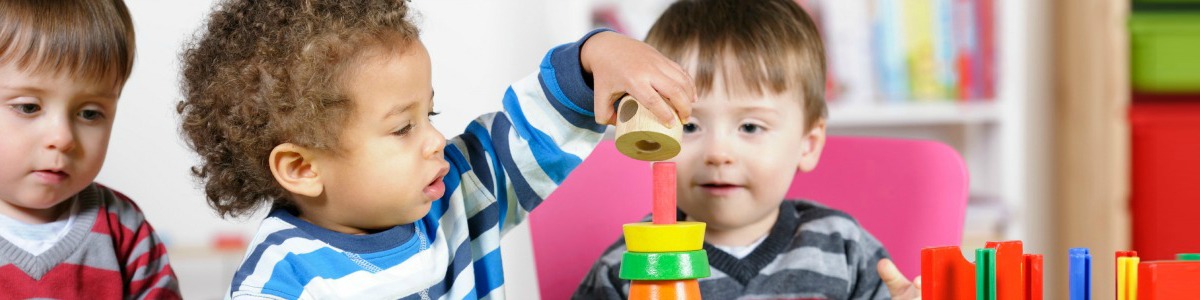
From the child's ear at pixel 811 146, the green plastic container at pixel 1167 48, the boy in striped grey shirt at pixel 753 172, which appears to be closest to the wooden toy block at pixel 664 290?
the boy in striped grey shirt at pixel 753 172

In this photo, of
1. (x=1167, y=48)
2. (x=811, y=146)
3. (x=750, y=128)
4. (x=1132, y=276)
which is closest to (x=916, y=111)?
(x=1167, y=48)

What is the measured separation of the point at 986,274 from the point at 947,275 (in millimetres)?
25

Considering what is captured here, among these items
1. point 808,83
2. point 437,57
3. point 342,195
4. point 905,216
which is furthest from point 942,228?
point 437,57

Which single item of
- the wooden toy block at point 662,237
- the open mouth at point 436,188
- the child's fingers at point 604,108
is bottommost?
the wooden toy block at point 662,237

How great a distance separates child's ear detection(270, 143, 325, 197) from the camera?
0.85m

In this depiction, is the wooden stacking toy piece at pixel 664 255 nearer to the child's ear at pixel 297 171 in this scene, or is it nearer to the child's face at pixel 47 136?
the child's ear at pixel 297 171

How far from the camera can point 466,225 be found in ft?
3.16

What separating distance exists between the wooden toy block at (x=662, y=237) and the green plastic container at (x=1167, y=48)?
1.68m

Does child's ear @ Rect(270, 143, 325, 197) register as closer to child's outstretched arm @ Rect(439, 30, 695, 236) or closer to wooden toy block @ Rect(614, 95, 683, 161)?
child's outstretched arm @ Rect(439, 30, 695, 236)

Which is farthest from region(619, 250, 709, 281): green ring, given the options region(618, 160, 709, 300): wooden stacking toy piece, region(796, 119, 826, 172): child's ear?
region(796, 119, 826, 172): child's ear

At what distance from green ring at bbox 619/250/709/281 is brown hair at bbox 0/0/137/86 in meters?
0.50

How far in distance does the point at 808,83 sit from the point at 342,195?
0.51m

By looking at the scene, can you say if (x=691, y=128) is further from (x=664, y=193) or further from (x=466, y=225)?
(x=664, y=193)

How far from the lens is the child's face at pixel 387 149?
843 mm
